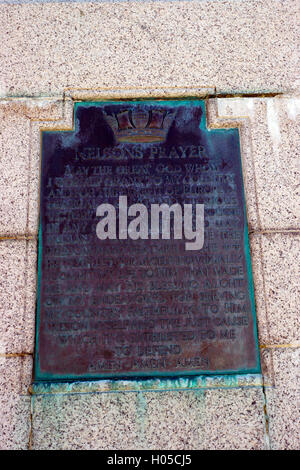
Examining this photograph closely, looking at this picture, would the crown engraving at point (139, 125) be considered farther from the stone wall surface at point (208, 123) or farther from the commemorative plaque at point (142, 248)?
the stone wall surface at point (208, 123)

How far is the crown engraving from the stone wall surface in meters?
0.20

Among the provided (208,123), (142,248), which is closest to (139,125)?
(208,123)

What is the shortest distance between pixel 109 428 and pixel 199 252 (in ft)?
4.33

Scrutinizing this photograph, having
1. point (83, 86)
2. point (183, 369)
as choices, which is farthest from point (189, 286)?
point (83, 86)

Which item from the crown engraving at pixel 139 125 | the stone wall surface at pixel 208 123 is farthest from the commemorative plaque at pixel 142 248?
the stone wall surface at pixel 208 123

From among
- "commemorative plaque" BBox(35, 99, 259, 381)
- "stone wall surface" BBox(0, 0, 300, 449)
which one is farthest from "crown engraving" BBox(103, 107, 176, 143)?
"stone wall surface" BBox(0, 0, 300, 449)

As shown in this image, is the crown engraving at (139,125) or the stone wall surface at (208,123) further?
the crown engraving at (139,125)

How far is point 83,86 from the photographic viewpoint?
9.33 ft

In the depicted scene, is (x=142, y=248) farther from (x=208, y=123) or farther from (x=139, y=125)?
(x=208, y=123)

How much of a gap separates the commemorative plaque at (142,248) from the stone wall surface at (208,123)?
0.11 m

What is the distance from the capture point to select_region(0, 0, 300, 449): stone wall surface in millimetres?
2297

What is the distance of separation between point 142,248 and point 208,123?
1.14m

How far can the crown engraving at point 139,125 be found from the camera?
107 inches

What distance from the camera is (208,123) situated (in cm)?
277
